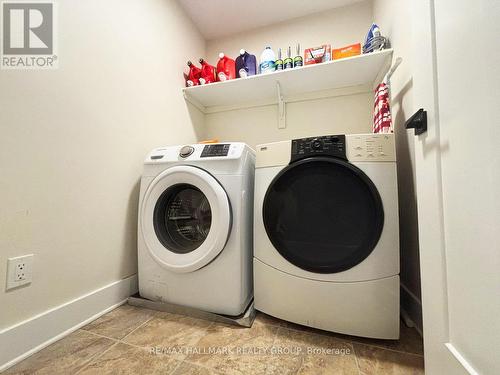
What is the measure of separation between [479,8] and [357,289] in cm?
80

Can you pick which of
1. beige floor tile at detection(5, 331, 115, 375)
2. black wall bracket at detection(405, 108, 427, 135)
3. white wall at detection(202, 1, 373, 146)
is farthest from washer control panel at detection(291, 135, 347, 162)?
beige floor tile at detection(5, 331, 115, 375)

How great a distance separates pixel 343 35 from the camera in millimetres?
1521

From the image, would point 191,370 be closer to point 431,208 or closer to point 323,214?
point 323,214

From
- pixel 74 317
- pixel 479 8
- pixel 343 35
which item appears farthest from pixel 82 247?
pixel 343 35

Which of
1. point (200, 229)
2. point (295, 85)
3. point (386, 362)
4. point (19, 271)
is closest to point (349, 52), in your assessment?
point (295, 85)

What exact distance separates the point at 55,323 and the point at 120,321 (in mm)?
219

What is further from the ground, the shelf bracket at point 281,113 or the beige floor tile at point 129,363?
the shelf bracket at point 281,113

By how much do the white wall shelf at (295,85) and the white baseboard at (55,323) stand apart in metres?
1.40

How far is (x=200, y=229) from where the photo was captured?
1058 mm

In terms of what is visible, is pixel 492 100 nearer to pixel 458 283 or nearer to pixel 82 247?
pixel 458 283

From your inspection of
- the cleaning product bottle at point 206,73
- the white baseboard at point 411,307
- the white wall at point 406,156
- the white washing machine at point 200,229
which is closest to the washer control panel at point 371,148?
the white wall at point 406,156

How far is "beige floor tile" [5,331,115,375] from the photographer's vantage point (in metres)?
0.61

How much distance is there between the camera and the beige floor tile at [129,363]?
2.00ft

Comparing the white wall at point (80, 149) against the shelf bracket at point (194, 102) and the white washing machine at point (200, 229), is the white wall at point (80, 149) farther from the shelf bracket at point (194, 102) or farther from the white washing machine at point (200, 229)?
the shelf bracket at point (194, 102)
